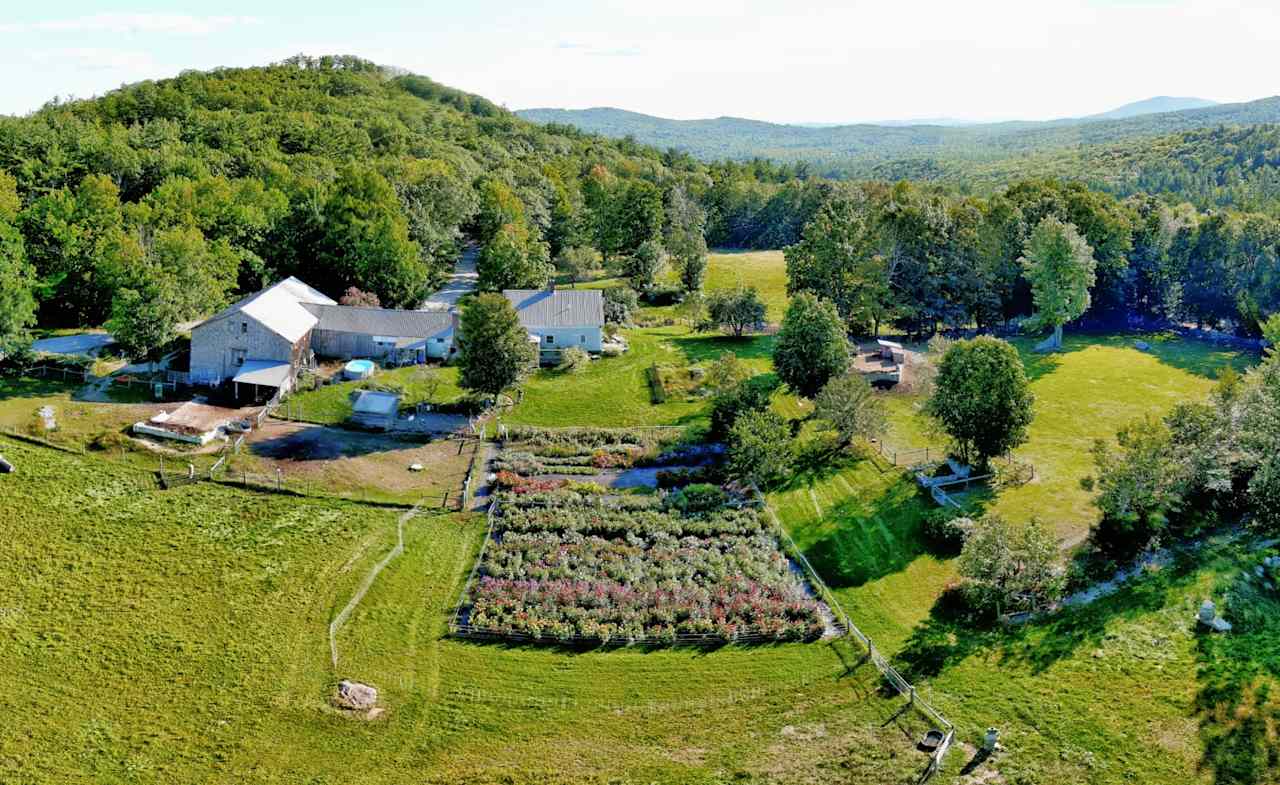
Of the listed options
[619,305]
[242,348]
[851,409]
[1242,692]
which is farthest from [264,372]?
[1242,692]

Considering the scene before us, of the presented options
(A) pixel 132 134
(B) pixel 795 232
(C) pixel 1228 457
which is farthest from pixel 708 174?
(C) pixel 1228 457

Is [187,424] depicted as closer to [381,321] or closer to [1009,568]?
[381,321]

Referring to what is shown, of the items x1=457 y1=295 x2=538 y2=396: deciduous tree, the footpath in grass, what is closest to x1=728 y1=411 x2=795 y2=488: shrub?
the footpath in grass

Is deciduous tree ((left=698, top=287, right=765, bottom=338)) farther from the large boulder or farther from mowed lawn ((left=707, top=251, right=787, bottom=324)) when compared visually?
the large boulder

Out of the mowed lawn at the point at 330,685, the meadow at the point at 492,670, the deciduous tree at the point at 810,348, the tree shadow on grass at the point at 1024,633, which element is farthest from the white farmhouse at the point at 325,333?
the tree shadow on grass at the point at 1024,633

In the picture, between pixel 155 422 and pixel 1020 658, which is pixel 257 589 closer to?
pixel 155 422
